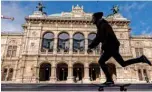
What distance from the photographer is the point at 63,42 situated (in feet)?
104

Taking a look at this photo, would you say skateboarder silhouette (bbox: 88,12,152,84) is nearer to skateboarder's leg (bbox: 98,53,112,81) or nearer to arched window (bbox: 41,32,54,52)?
skateboarder's leg (bbox: 98,53,112,81)

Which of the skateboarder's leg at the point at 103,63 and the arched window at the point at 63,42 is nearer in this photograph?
the skateboarder's leg at the point at 103,63

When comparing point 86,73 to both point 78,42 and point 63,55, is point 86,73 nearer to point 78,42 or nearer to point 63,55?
point 63,55

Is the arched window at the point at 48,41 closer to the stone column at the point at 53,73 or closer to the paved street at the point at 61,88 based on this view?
the stone column at the point at 53,73

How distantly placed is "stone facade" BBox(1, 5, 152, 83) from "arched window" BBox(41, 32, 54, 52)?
0.38m

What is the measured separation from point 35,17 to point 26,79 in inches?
377

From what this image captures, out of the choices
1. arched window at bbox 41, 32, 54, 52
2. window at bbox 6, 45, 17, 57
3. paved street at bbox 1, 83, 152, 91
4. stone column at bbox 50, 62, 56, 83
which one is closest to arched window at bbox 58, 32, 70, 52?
arched window at bbox 41, 32, 54, 52

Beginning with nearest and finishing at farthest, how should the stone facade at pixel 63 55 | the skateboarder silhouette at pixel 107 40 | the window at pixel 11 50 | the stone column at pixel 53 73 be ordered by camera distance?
the skateboarder silhouette at pixel 107 40
the stone column at pixel 53 73
the stone facade at pixel 63 55
the window at pixel 11 50

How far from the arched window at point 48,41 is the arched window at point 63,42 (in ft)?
3.84

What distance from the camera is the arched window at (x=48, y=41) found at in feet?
102

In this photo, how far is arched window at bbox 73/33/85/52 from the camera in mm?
31339

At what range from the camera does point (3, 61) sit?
31.6m

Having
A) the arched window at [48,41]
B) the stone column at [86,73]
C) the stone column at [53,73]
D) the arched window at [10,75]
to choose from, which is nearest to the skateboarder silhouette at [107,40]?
the stone column at [53,73]

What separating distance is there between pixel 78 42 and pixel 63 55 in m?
3.24
